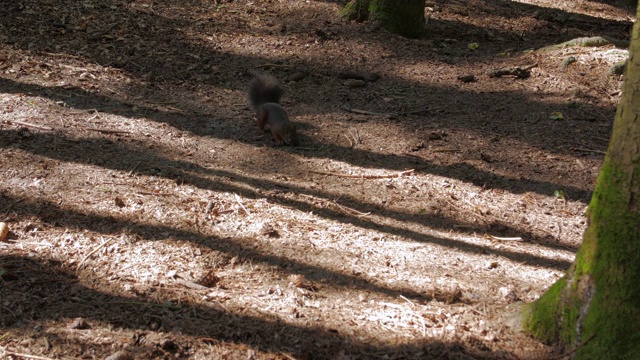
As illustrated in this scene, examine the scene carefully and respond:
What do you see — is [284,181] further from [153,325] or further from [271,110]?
[153,325]

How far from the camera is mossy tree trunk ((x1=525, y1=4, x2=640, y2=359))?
2.93m

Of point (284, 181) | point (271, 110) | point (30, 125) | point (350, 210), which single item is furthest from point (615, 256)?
point (30, 125)

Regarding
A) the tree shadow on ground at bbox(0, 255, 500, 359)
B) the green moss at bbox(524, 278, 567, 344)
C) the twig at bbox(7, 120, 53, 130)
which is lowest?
the tree shadow on ground at bbox(0, 255, 500, 359)

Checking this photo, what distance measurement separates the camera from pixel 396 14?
840 cm

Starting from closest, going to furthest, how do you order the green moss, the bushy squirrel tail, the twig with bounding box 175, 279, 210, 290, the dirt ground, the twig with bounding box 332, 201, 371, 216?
the green moss
the dirt ground
the twig with bounding box 175, 279, 210, 290
the twig with bounding box 332, 201, 371, 216
the bushy squirrel tail

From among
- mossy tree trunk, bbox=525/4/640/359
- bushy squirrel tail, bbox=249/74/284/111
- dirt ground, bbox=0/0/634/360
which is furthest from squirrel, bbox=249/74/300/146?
mossy tree trunk, bbox=525/4/640/359

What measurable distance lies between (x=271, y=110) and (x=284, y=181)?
3.02ft

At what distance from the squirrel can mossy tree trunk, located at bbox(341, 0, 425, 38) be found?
2694 millimetres

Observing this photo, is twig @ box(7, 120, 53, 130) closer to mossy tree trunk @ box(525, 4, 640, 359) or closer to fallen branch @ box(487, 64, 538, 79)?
mossy tree trunk @ box(525, 4, 640, 359)

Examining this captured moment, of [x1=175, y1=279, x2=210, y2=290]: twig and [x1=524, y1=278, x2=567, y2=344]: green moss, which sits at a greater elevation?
[x1=524, y1=278, x2=567, y2=344]: green moss

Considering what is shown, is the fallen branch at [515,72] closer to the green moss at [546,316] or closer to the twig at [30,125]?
the green moss at [546,316]

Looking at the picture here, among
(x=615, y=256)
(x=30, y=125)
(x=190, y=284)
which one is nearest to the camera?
(x=615, y=256)

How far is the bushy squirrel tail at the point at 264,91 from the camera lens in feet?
20.8

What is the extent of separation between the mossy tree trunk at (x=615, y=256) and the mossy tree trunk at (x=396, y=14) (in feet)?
18.5
